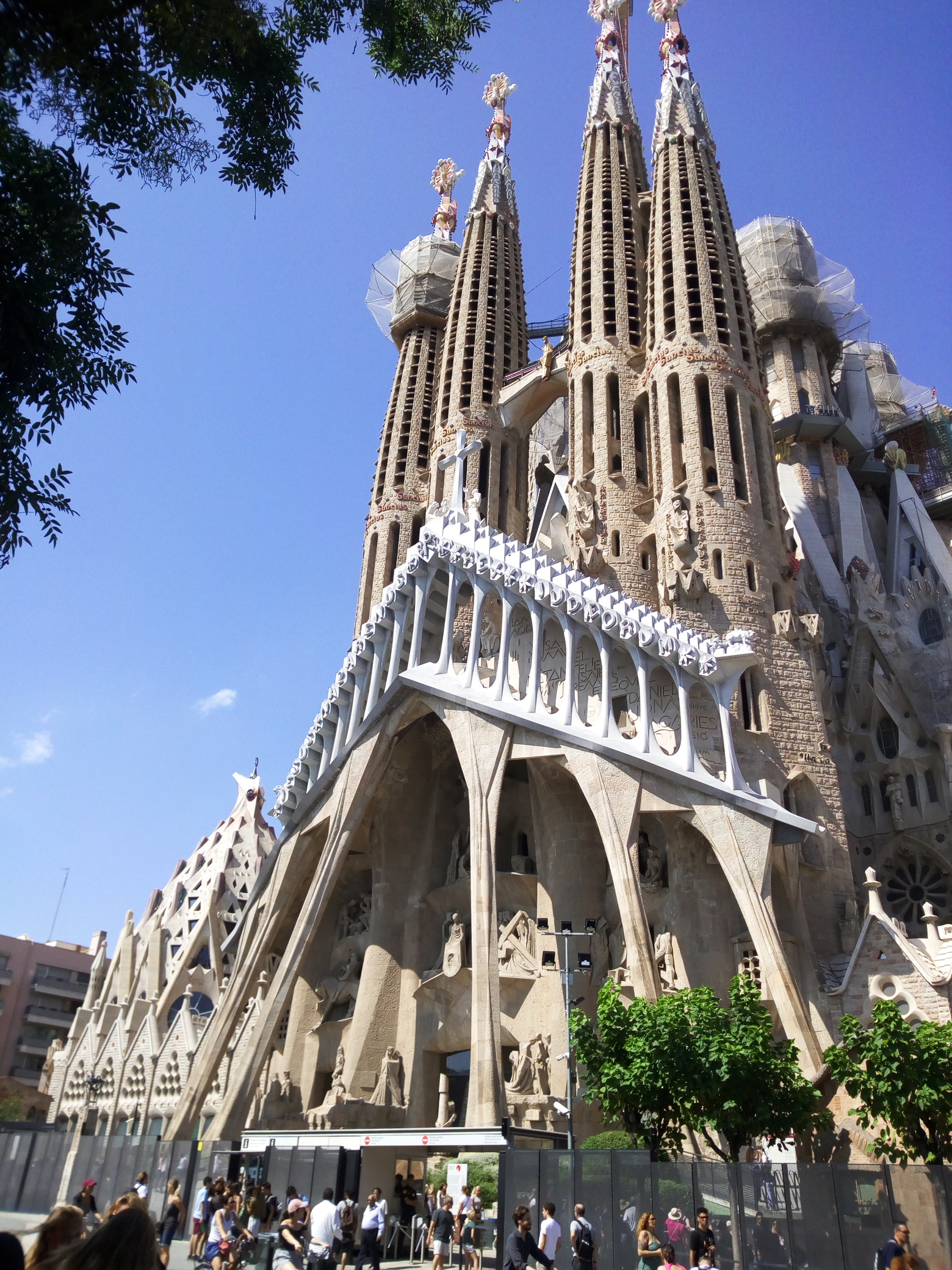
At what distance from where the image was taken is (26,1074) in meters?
51.9

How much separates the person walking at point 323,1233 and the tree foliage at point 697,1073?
5863mm

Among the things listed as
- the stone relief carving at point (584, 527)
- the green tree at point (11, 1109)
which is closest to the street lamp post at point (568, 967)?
the stone relief carving at point (584, 527)

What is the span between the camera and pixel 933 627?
98.9 feet

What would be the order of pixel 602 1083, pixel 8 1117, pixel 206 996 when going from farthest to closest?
pixel 8 1117
pixel 206 996
pixel 602 1083

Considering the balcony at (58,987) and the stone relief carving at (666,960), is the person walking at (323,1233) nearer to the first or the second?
the stone relief carving at (666,960)

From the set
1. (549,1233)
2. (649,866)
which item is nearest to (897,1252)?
(549,1233)

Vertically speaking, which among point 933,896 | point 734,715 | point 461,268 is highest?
point 461,268

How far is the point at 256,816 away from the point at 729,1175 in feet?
104

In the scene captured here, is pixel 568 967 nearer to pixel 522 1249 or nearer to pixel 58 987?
pixel 522 1249

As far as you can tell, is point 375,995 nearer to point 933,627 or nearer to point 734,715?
point 734,715

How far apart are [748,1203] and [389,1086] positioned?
1401 cm

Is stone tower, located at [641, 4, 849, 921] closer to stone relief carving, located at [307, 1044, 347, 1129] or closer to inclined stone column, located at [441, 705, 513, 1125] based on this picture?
inclined stone column, located at [441, 705, 513, 1125]

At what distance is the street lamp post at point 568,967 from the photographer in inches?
587

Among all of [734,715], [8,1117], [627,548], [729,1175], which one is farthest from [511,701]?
[8,1117]
